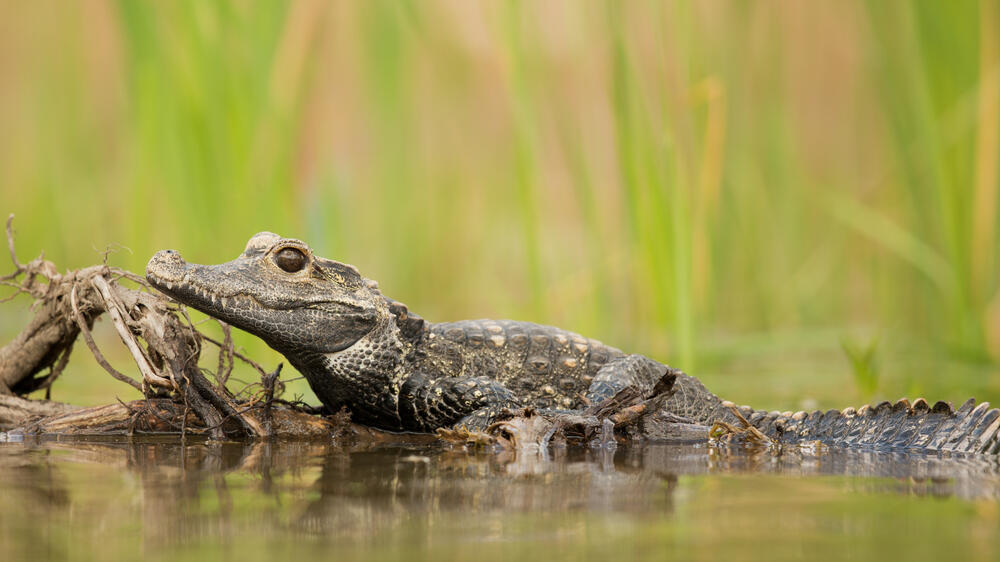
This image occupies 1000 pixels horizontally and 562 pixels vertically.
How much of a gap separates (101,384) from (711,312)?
196 inches

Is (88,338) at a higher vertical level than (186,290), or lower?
lower

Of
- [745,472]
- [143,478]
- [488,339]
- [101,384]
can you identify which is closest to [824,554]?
[745,472]

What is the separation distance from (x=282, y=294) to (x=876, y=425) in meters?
2.64

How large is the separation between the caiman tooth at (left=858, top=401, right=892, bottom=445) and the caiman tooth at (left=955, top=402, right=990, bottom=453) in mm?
315

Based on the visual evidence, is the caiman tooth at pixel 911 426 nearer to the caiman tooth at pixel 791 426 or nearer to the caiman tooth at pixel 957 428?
the caiman tooth at pixel 957 428

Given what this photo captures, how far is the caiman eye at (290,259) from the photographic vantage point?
4422mm

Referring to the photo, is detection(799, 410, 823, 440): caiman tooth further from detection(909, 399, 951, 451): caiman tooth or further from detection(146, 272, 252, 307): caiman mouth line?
detection(146, 272, 252, 307): caiman mouth line

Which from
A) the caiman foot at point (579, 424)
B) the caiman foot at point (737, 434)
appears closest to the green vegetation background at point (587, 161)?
the caiman foot at point (737, 434)

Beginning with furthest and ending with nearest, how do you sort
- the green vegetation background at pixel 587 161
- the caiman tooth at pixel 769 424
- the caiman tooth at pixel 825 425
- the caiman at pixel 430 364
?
the green vegetation background at pixel 587 161, the caiman tooth at pixel 769 424, the caiman tooth at pixel 825 425, the caiman at pixel 430 364

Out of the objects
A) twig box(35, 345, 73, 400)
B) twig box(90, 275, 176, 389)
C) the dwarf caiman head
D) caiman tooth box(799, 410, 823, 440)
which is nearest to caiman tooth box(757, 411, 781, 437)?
caiman tooth box(799, 410, 823, 440)

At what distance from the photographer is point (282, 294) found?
14.0 feet

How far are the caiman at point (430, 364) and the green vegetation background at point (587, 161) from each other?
1246 mm

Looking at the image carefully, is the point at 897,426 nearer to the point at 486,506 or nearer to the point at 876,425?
the point at 876,425

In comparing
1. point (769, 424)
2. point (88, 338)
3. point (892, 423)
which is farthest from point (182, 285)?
point (892, 423)
